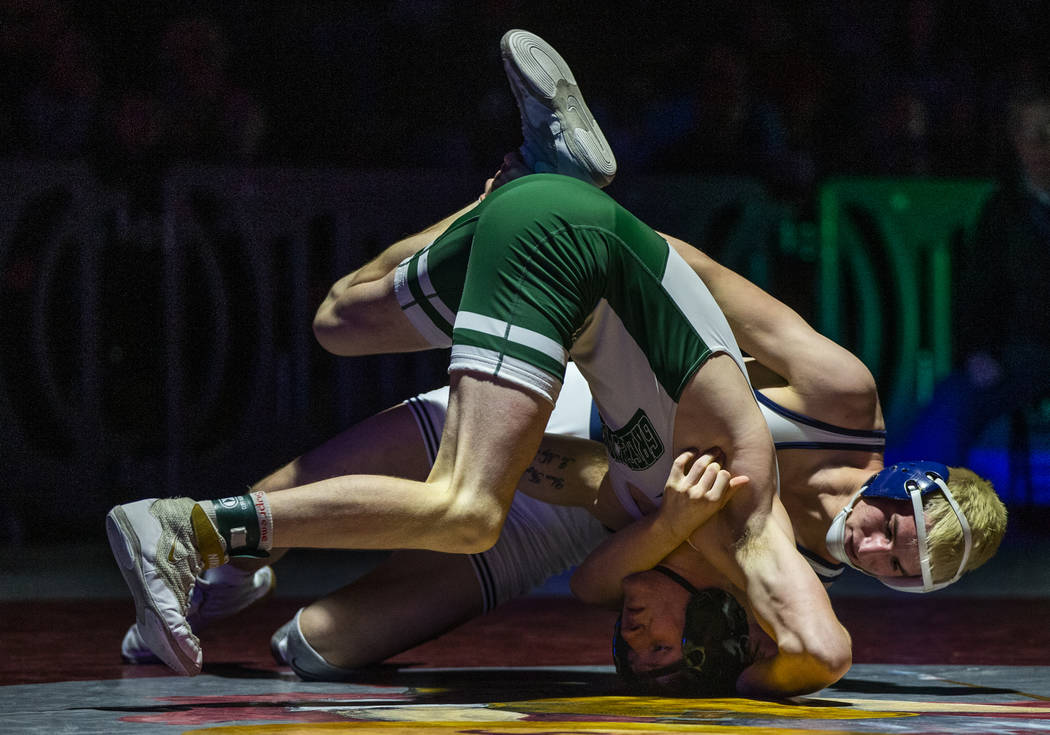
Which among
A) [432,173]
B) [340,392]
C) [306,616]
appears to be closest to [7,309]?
[340,392]

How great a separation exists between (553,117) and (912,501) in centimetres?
94

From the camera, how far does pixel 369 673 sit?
2.80 metres

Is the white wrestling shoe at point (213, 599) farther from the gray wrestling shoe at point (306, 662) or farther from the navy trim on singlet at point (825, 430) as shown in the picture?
the navy trim on singlet at point (825, 430)

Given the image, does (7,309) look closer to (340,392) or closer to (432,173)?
(340,392)

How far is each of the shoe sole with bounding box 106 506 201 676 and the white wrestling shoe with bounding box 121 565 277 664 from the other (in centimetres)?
87

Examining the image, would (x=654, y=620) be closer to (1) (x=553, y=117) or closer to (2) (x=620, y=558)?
(2) (x=620, y=558)

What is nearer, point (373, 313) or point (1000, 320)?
point (373, 313)

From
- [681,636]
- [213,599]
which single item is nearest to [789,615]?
[681,636]

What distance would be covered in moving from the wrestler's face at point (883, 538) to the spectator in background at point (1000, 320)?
331cm

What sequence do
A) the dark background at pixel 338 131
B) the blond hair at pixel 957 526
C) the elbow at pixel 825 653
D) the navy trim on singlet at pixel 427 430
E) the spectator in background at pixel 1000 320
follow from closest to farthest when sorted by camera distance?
the elbow at pixel 825 653
the blond hair at pixel 957 526
the navy trim on singlet at pixel 427 430
the dark background at pixel 338 131
the spectator in background at pixel 1000 320

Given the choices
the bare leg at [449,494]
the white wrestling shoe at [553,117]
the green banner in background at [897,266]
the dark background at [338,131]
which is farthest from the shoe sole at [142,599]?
the green banner in background at [897,266]

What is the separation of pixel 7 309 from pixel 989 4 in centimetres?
433

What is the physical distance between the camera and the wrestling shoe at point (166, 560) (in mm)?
1981

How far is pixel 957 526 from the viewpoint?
2.44m
